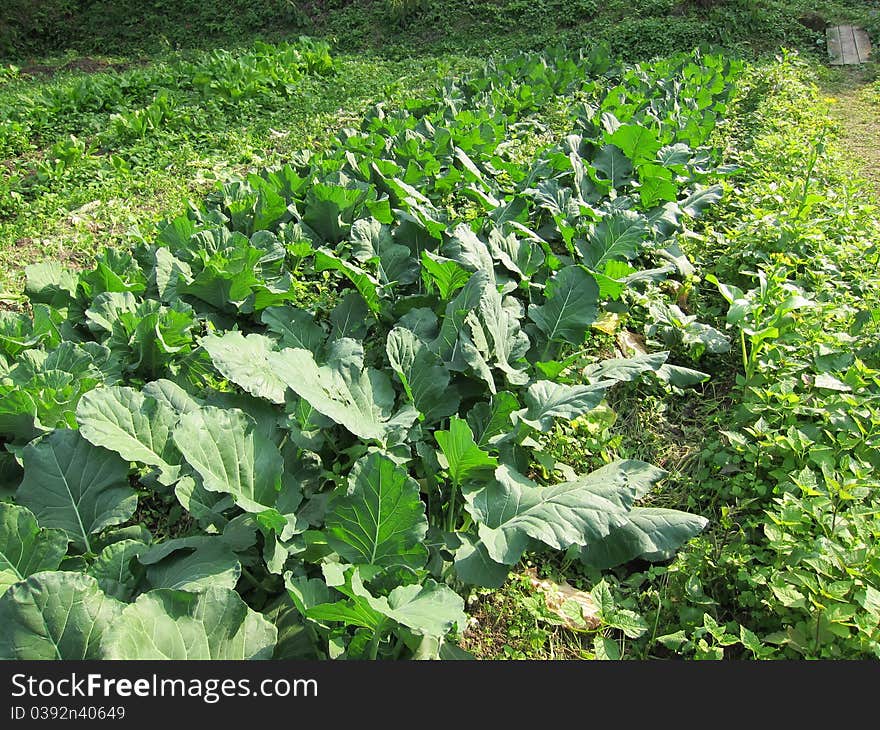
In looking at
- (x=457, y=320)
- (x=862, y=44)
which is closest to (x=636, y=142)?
(x=457, y=320)

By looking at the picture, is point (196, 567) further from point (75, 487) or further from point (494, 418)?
point (494, 418)

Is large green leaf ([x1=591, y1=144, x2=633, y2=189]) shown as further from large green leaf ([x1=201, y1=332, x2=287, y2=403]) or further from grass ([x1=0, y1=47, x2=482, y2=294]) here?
large green leaf ([x1=201, y1=332, x2=287, y2=403])

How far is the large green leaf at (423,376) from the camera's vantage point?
8.71 feet

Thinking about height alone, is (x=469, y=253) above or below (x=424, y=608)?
above

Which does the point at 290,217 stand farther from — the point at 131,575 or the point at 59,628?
the point at 59,628

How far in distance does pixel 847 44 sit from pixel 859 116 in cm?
355

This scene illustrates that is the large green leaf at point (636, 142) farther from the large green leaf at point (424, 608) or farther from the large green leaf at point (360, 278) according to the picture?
the large green leaf at point (424, 608)

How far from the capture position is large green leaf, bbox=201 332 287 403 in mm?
2492

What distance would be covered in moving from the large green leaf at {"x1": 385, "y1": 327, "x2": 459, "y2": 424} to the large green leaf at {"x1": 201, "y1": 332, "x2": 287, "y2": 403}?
1.54 ft

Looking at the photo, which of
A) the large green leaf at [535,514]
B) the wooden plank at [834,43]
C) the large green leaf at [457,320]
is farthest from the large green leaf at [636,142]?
the wooden plank at [834,43]

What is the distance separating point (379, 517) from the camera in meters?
1.96

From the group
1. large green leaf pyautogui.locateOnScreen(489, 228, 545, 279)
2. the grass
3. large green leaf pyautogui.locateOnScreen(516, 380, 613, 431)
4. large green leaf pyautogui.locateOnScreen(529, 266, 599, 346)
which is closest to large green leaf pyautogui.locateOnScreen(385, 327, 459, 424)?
large green leaf pyautogui.locateOnScreen(516, 380, 613, 431)

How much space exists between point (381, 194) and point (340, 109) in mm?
3446

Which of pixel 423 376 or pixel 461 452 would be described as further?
pixel 423 376
